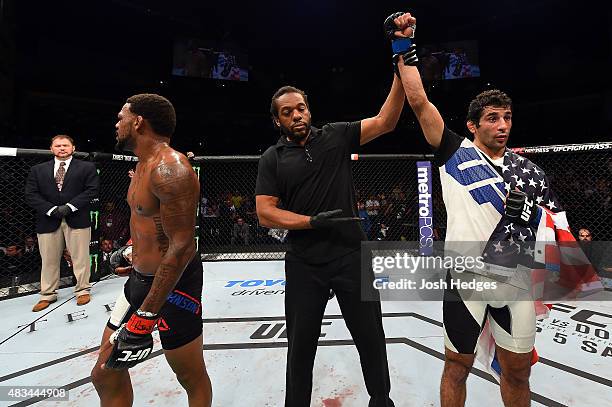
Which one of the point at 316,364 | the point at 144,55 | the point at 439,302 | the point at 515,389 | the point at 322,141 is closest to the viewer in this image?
the point at 515,389

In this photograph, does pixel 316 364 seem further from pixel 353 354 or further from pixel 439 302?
pixel 439 302

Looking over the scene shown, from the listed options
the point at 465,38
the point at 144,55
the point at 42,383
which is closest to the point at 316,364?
the point at 42,383

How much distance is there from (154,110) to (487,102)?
5.24 ft

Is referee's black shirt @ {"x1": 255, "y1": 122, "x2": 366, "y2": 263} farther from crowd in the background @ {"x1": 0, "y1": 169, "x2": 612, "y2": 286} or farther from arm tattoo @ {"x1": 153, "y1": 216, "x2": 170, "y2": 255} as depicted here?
crowd in the background @ {"x1": 0, "y1": 169, "x2": 612, "y2": 286}

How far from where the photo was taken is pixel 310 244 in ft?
4.92

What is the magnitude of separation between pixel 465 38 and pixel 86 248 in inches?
623

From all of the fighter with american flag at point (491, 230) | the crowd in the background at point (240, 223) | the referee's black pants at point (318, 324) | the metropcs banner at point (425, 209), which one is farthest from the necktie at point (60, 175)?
the metropcs banner at point (425, 209)

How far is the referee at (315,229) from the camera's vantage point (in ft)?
4.77

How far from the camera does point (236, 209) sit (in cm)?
927

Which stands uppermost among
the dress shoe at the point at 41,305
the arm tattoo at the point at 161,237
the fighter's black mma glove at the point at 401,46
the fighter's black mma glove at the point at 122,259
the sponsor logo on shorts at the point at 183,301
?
the fighter's black mma glove at the point at 401,46

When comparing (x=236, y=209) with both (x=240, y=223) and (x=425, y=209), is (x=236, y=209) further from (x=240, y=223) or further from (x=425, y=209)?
(x=425, y=209)

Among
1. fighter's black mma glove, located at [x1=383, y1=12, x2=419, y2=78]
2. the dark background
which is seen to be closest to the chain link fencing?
fighter's black mma glove, located at [x1=383, y1=12, x2=419, y2=78]

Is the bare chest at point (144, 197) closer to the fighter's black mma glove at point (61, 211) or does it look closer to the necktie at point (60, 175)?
the fighter's black mma glove at point (61, 211)

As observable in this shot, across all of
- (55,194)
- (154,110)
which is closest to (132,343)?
(154,110)
